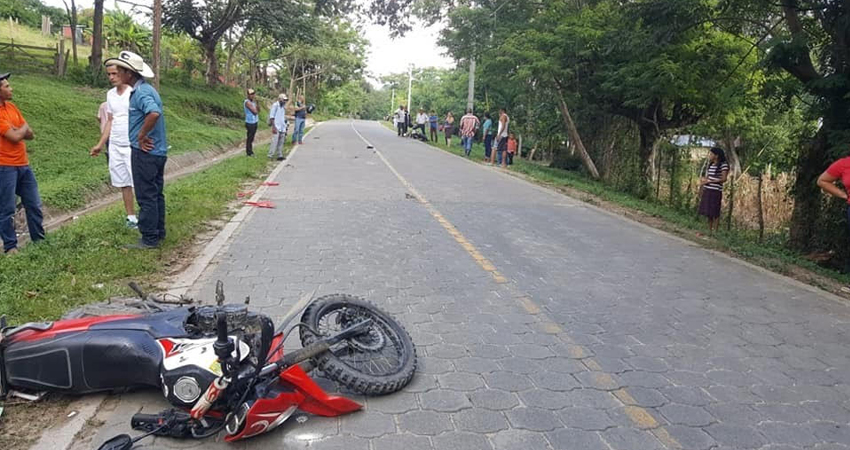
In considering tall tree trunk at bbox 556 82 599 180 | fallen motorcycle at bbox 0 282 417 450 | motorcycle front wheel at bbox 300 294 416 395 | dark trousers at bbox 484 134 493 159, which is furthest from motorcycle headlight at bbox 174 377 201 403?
dark trousers at bbox 484 134 493 159

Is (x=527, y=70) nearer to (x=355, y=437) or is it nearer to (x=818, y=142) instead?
(x=818, y=142)

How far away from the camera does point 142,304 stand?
14.1 feet

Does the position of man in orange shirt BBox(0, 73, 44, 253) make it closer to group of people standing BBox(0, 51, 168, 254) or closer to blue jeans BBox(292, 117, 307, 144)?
group of people standing BBox(0, 51, 168, 254)

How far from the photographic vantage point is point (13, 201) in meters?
6.22

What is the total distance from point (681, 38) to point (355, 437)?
12098 mm

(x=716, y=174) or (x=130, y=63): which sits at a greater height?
(x=130, y=63)

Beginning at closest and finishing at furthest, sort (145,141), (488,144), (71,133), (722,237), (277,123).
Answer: (145,141) → (722,237) → (71,133) → (277,123) → (488,144)

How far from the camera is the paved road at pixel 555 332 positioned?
333 centimetres

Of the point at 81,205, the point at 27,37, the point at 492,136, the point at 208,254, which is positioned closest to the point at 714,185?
the point at 208,254

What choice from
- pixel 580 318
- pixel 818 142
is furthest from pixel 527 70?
pixel 580 318

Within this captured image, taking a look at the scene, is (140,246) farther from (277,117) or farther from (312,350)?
(277,117)

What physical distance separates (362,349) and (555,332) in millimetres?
1720

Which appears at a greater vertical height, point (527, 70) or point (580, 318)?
point (527, 70)

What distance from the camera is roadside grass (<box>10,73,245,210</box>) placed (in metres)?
10.5
